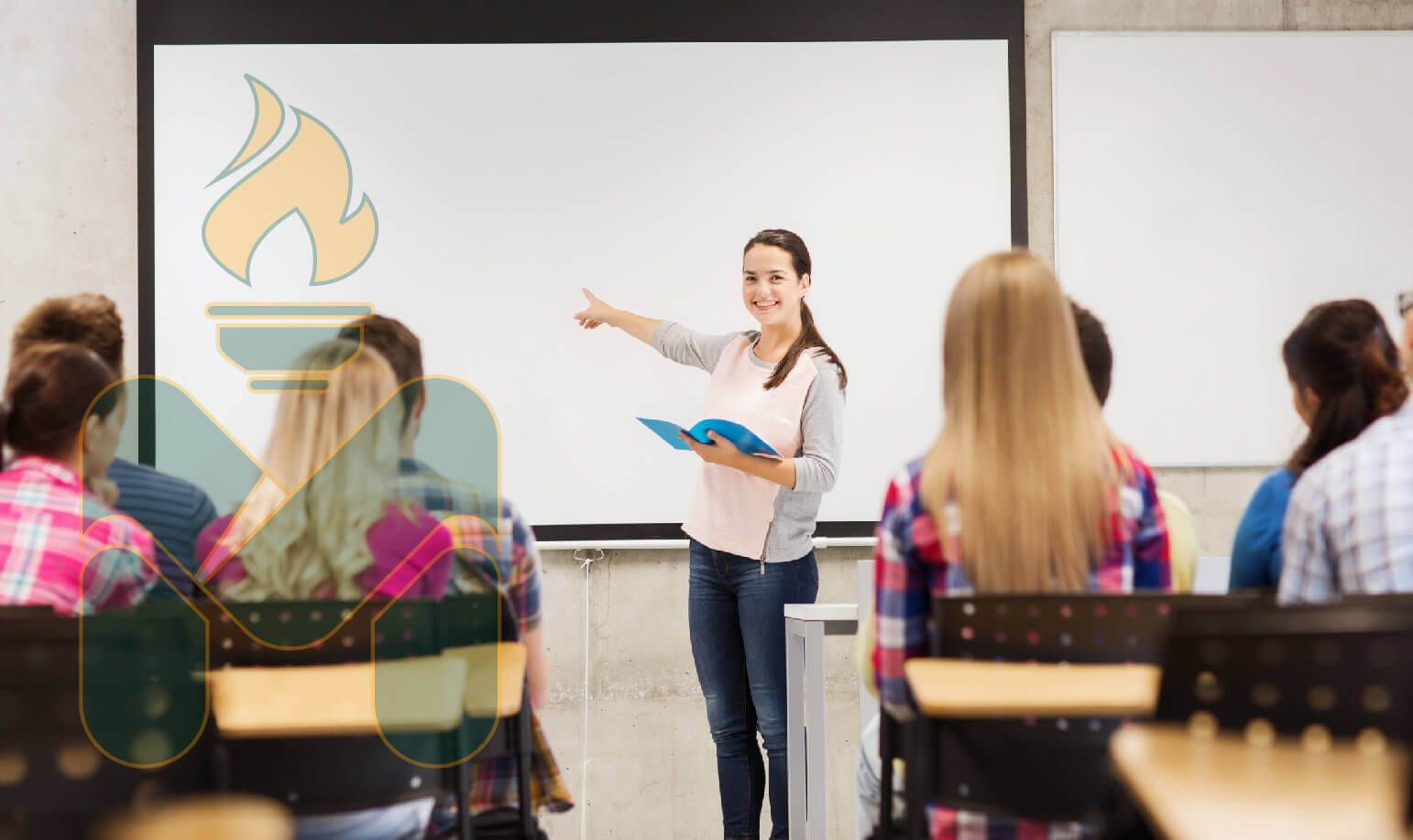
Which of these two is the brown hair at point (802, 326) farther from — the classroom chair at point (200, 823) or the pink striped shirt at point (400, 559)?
the classroom chair at point (200, 823)

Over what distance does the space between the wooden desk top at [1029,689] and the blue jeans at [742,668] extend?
3.82 ft

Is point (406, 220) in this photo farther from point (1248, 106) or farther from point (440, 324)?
point (1248, 106)

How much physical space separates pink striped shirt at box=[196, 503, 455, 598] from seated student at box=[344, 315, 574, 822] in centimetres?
2

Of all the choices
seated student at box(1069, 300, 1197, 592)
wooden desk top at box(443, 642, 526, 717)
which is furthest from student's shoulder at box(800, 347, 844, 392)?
wooden desk top at box(443, 642, 526, 717)

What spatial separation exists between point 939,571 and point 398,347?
2.60ft

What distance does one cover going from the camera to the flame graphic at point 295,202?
3275mm

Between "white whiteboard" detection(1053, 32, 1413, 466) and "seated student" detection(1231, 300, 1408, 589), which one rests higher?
"white whiteboard" detection(1053, 32, 1413, 466)

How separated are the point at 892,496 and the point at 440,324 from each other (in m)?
2.43

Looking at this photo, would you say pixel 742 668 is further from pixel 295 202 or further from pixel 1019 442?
pixel 295 202

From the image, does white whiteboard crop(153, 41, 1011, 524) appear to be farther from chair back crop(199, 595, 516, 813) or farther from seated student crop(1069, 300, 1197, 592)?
chair back crop(199, 595, 516, 813)

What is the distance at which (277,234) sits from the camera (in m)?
3.28

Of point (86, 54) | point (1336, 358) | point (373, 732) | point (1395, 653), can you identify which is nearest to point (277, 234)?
point (86, 54)

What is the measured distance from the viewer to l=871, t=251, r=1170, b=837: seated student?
119 centimetres

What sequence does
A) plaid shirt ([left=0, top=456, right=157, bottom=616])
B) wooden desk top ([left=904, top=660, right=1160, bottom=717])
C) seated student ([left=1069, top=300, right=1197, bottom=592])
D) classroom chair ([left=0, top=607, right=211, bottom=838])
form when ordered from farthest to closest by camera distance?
seated student ([left=1069, top=300, right=1197, bottom=592]) < plaid shirt ([left=0, top=456, right=157, bottom=616]) < wooden desk top ([left=904, top=660, right=1160, bottom=717]) < classroom chair ([left=0, top=607, right=211, bottom=838])
